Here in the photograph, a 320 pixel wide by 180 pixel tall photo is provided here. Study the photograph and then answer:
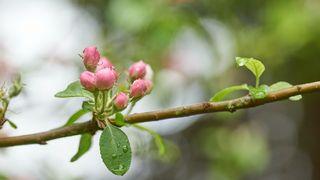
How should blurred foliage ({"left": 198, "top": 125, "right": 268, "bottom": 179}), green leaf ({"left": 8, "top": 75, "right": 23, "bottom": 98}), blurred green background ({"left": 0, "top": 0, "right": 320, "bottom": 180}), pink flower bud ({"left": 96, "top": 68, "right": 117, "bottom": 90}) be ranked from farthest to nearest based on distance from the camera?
blurred foliage ({"left": 198, "top": 125, "right": 268, "bottom": 179}) → blurred green background ({"left": 0, "top": 0, "right": 320, "bottom": 180}) → green leaf ({"left": 8, "top": 75, "right": 23, "bottom": 98}) → pink flower bud ({"left": 96, "top": 68, "right": 117, "bottom": 90})

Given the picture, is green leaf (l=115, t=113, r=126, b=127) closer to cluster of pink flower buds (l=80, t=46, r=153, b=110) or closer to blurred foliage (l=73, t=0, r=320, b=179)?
cluster of pink flower buds (l=80, t=46, r=153, b=110)

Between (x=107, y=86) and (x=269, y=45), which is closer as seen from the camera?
(x=107, y=86)

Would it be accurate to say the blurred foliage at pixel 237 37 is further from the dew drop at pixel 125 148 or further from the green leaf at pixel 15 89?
the dew drop at pixel 125 148

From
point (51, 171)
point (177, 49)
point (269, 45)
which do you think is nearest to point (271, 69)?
point (269, 45)

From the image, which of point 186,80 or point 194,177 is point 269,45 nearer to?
point 186,80

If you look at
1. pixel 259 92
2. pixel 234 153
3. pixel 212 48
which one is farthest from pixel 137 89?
pixel 234 153

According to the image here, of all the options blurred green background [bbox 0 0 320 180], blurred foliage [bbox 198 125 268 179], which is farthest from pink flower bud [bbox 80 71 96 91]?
blurred foliage [bbox 198 125 268 179]
